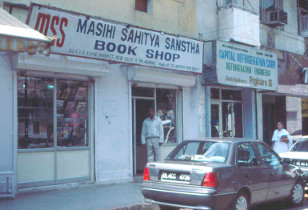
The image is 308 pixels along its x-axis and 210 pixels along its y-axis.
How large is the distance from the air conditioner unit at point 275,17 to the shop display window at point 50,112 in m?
10.5

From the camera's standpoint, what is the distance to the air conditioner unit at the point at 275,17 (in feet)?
60.6

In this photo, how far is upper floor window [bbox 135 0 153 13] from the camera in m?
13.0

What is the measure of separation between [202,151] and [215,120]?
8.07m

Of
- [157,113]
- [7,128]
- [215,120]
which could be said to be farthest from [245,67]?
[7,128]

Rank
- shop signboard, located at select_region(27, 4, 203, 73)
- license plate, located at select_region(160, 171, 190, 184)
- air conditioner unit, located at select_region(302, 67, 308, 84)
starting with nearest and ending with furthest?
license plate, located at select_region(160, 171, 190, 184), shop signboard, located at select_region(27, 4, 203, 73), air conditioner unit, located at select_region(302, 67, 308, 84)

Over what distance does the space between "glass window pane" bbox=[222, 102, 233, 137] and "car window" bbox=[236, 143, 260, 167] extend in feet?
26.7

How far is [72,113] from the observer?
11.1m

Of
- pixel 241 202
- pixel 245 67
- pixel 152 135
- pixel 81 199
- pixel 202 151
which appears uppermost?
pixel 245 67

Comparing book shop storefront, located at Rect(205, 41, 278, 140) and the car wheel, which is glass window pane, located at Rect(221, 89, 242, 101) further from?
the car wheel

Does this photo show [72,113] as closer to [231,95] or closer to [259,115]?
[231,95]

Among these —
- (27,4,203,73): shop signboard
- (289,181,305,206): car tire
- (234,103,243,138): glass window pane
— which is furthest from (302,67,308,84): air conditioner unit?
(289,181,305,206): car tire

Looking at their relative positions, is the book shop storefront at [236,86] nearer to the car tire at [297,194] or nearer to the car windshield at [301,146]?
the car windshield at [301,146]

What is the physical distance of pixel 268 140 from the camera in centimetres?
1881

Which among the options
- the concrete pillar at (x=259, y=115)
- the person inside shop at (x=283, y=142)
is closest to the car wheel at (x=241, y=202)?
the person inside shop at (x=283, y=142)
